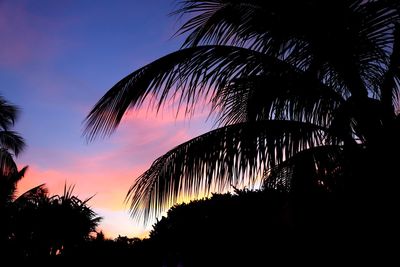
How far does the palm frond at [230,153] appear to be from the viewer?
361 centimetres

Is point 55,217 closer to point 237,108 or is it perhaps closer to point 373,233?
→ point 237,108

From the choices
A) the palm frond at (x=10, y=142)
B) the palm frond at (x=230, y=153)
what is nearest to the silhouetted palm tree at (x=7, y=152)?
the palm frond at (x=10, y=142)

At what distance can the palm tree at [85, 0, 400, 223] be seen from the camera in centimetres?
323

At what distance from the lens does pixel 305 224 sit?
118 inches

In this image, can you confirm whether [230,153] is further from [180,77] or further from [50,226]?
[50,226]

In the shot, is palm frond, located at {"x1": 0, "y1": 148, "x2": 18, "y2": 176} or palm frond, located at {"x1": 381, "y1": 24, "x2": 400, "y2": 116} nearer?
palm frond, located at {"x1": 381, "y1": 24, "x2": 400, "y2": 116}

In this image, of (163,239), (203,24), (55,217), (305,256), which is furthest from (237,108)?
(55,217)

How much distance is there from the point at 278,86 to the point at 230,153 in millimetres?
778

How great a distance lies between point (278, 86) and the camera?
3.61 metres

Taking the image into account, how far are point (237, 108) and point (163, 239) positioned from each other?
12.3 ft

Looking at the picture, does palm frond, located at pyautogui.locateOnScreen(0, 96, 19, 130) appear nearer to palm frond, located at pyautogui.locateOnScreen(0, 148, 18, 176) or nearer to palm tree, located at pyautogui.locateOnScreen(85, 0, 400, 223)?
palm frond, located at pyautogui.locateOnScreen(0, 148, 18, 176)

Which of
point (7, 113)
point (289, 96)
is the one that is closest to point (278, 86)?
point (289, 96)

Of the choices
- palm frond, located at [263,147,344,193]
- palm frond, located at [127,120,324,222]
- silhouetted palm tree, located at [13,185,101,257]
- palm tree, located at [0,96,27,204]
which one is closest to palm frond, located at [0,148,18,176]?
palm tree, located at [0,96,27,204]

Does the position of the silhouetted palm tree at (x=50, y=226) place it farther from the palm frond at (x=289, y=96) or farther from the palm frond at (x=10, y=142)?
the palm frond at (x=289, y=96)
